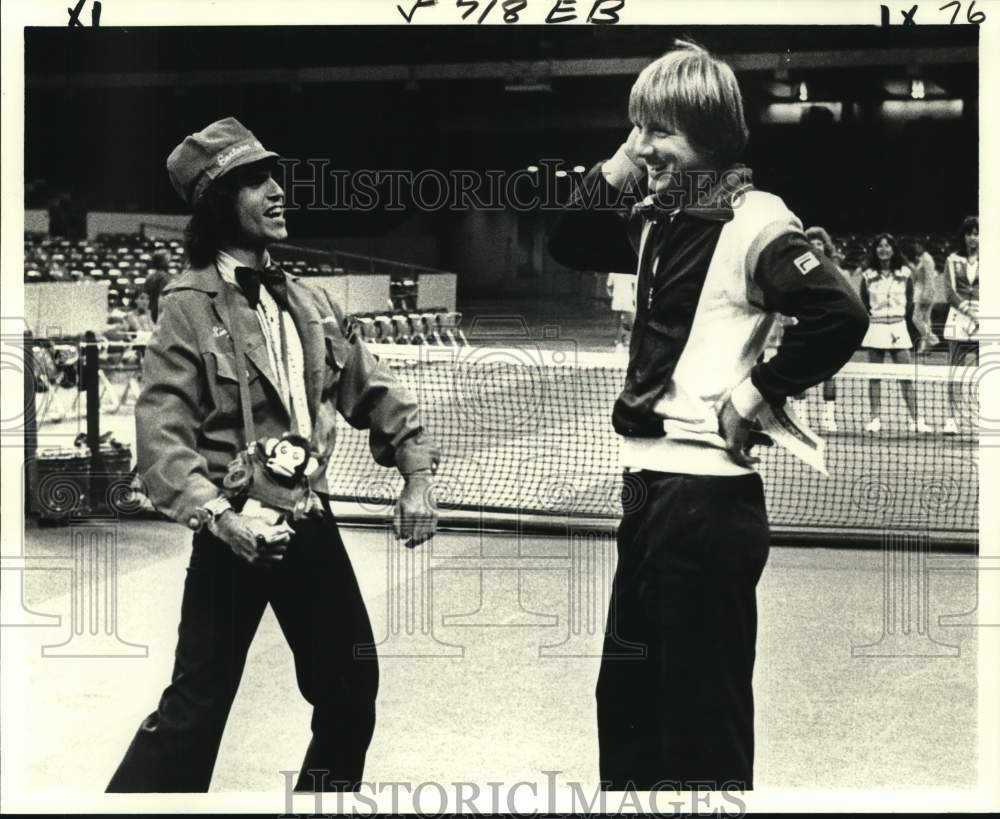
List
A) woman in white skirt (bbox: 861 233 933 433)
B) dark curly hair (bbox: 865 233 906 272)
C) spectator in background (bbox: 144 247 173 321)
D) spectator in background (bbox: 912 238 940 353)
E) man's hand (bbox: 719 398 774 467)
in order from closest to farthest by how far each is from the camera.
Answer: man's hand (bbox: 719 398 774 467) → spectator in background (bbox: 144 247 173 321) → dark curly hair (bbox: 865 233 906 272) → woman in white skirt (bbox: 861 233 933 433) → spectator in background (bbox: 912 238 940 353)

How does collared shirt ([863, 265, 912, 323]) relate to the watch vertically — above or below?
above

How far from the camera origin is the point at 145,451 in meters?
4.18

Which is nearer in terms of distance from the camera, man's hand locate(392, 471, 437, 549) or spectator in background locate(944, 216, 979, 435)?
man's hand locate(392, 471, 437, 549)

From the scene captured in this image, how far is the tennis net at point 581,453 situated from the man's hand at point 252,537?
207 cm

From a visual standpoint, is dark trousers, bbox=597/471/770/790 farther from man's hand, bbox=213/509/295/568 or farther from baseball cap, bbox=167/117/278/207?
baseball cap, bbox=167/117/278/207

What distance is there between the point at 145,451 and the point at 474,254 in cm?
178

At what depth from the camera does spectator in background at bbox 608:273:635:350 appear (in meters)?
4.78

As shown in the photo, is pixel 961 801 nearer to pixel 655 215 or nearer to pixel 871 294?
pixel 655 215

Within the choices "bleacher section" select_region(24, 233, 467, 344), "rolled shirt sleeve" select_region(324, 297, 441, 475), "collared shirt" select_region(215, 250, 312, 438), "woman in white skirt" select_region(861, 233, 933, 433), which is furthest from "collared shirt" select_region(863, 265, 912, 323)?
"collared shirt" select_region(215, 250, 312, 438)

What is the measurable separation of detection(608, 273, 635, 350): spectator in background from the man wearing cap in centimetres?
81

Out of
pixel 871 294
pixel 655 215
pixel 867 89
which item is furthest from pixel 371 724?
pixel 871 294

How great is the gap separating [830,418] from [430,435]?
10.9 feet

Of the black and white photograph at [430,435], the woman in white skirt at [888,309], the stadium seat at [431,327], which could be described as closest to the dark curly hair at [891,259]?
the woman in white skirt at [888,309]

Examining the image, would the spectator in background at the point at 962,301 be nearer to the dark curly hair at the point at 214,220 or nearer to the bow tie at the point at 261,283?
the bow tie at the point at 261,283
